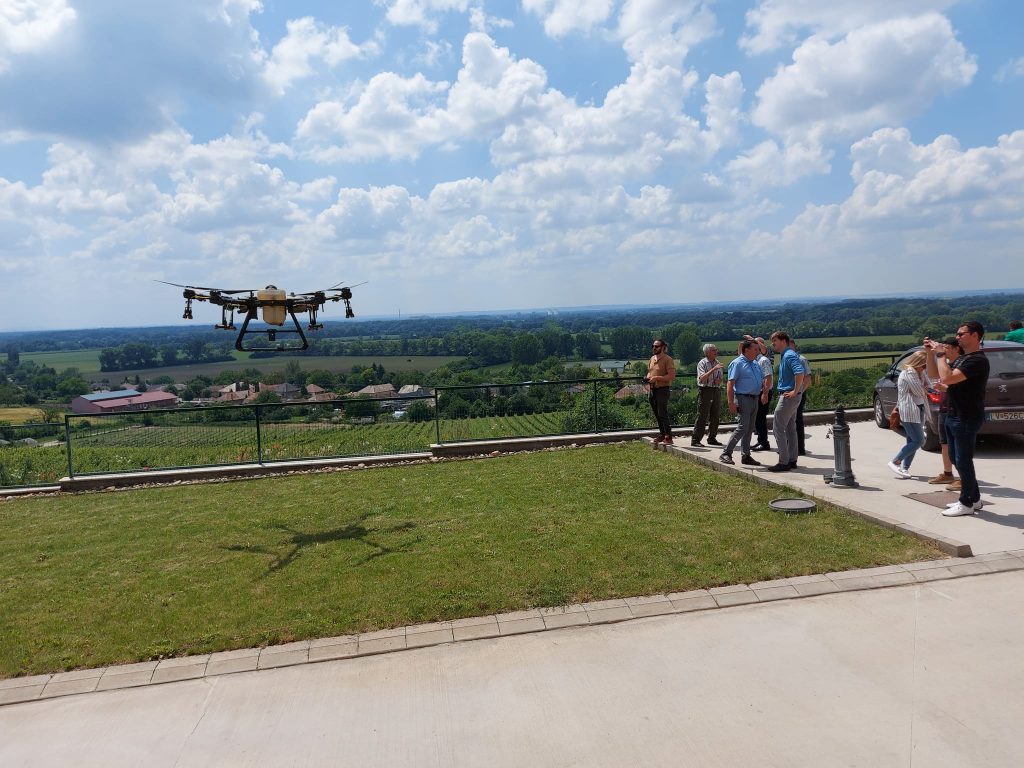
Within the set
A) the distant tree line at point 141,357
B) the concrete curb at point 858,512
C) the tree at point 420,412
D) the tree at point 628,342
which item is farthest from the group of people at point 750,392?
the distant tree line at point 141,357

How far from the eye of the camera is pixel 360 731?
414 cm

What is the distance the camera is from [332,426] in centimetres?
1357

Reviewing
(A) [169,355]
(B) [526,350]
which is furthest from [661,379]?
(A) [169,355]

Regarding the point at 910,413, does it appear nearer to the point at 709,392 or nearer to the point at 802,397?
the point at 802,397

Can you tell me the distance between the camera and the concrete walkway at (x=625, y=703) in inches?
150

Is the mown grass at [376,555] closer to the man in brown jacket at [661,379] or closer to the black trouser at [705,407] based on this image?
the black trouser at [705,407]

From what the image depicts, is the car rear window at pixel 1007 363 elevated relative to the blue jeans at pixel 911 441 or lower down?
elevated

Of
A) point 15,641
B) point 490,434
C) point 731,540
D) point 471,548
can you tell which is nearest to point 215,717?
point 15,641

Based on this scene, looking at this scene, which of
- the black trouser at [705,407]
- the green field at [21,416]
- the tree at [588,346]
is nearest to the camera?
the black trouser at [705,407]

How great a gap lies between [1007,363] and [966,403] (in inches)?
177

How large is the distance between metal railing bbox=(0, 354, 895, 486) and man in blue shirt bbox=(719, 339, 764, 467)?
375cm

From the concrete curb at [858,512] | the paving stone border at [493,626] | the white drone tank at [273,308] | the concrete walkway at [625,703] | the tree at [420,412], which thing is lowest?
the concrete walkway at [625,703]

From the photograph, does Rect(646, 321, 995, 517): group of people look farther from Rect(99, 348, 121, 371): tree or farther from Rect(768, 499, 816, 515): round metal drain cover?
Rect(99, 348, 121, 371): tree

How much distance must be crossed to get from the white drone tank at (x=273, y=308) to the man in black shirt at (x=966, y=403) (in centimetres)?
694
